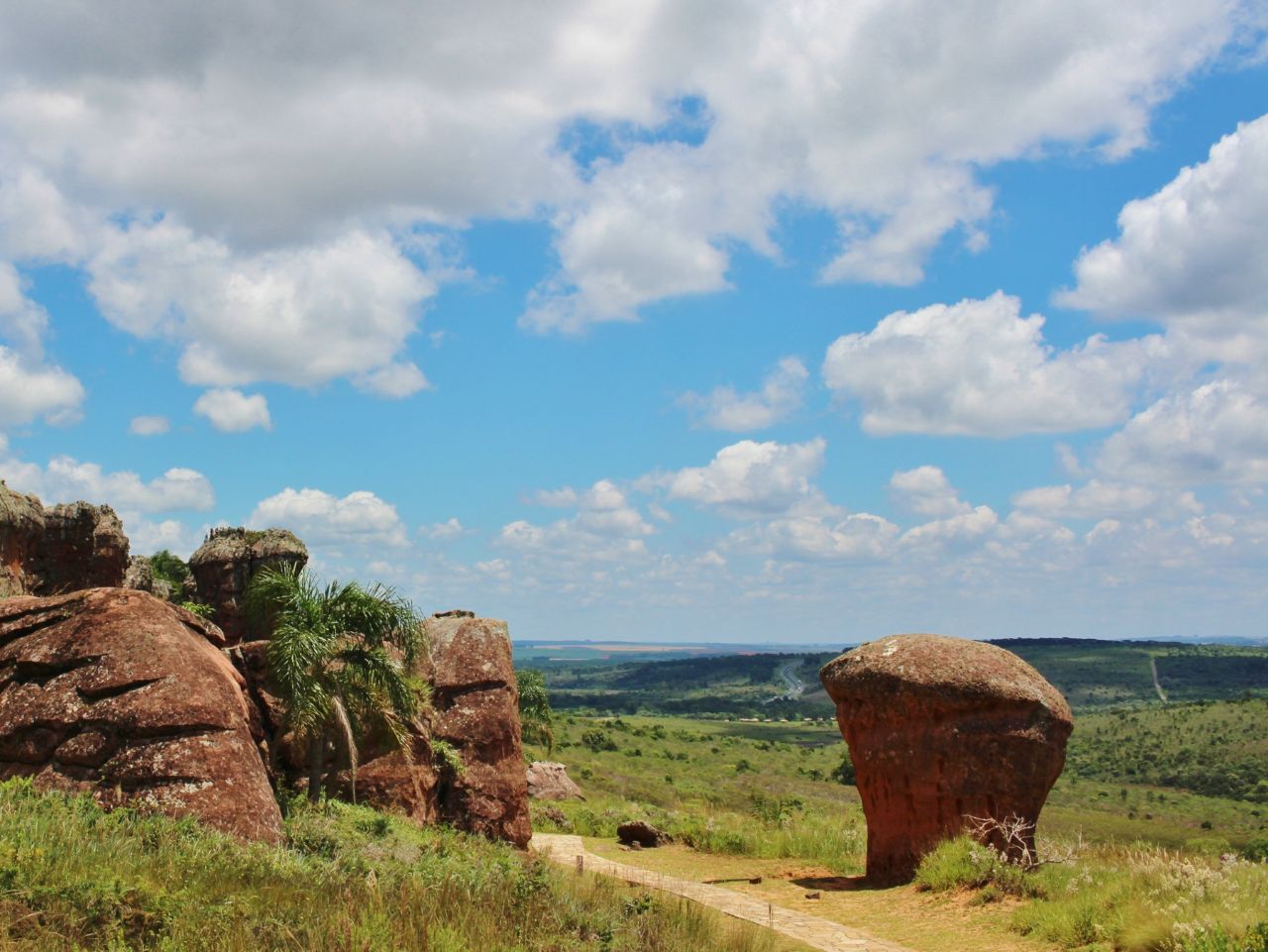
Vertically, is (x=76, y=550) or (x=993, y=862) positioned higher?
(x=76, y=550)

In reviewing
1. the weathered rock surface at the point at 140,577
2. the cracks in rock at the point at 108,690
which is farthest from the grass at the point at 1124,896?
the weathered rock surface at the point at 140,577

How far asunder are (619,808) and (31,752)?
23.1 meters

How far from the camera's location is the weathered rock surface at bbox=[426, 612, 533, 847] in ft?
63.7

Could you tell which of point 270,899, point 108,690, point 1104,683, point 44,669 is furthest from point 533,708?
point 1104,683

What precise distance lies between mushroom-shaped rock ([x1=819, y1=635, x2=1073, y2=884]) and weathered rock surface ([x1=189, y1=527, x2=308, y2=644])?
13976 millimetres

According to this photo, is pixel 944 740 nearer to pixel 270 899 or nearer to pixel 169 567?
pixel 270 899

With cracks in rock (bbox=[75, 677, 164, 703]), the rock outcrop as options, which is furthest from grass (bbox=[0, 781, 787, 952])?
the rock outcrop

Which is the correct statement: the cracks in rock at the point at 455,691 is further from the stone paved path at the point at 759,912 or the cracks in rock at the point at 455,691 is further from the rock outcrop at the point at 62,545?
the rock outcrop at the point at 62,545

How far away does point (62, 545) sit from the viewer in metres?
19.9

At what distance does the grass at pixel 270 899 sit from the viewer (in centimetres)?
737

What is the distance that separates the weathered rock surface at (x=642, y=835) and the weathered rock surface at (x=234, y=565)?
9961 millimetres

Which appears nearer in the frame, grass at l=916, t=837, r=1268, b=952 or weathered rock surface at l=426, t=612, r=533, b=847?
grass at l=916, t=837, r=1268, b=952

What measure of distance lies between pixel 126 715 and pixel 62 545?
32.1ft

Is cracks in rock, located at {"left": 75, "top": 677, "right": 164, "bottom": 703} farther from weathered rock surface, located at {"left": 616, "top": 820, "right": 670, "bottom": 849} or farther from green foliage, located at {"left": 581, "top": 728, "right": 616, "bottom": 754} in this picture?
green foliage, located at {"left": 581, "top": 728, "right": 616, "bottom": 754}
